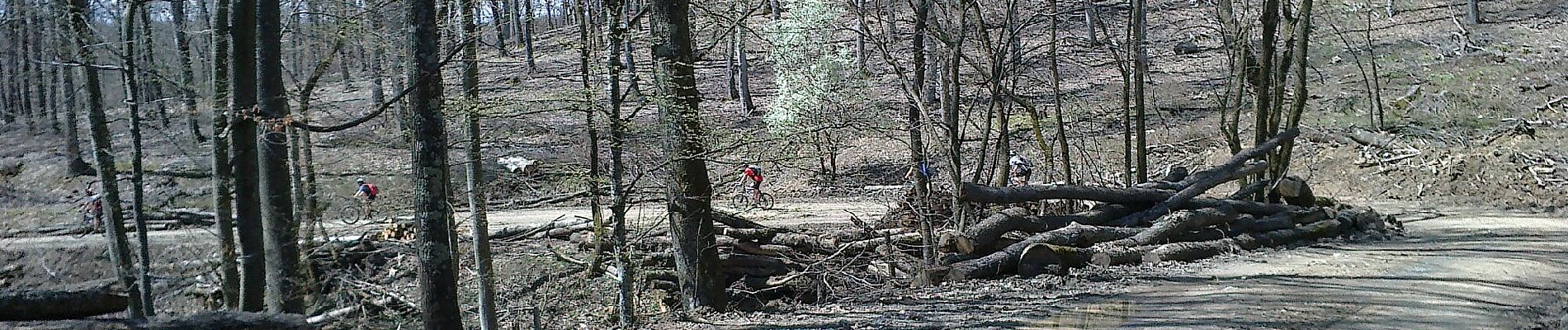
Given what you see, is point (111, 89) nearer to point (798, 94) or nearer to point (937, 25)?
point (798, 94)

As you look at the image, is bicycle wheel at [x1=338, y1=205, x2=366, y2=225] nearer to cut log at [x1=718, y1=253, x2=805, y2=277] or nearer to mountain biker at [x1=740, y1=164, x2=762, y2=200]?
mountain biker at [x1=740, y1=164, x2=762, y2=200]

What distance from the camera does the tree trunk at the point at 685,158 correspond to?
10008 mm

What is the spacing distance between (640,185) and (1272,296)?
6.62 m

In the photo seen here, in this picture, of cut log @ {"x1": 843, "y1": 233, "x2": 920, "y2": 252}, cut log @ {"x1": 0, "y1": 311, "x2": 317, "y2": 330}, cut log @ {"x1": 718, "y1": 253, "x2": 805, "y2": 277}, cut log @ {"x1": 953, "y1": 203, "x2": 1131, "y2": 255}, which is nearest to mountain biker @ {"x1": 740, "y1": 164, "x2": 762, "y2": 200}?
cut log @ {"x1": 718, "y1": 253, "x2": 805, "y2": 277}

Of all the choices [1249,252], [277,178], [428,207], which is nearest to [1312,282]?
[1249,252]

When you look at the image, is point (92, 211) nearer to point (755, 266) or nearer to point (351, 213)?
point (351, 213)

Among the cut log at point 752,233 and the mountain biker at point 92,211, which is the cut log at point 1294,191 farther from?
the mountain biker at point 92,211

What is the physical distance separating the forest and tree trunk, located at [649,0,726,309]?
0.10 feet

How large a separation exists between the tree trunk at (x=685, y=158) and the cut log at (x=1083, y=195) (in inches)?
118

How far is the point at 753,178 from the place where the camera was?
54.7ft

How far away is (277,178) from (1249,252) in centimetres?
1148

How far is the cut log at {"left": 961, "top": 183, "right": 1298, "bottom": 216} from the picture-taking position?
38.5 ft

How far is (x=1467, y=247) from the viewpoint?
12.7 meters

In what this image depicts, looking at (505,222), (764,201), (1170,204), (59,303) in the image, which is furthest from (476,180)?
(505,222)
